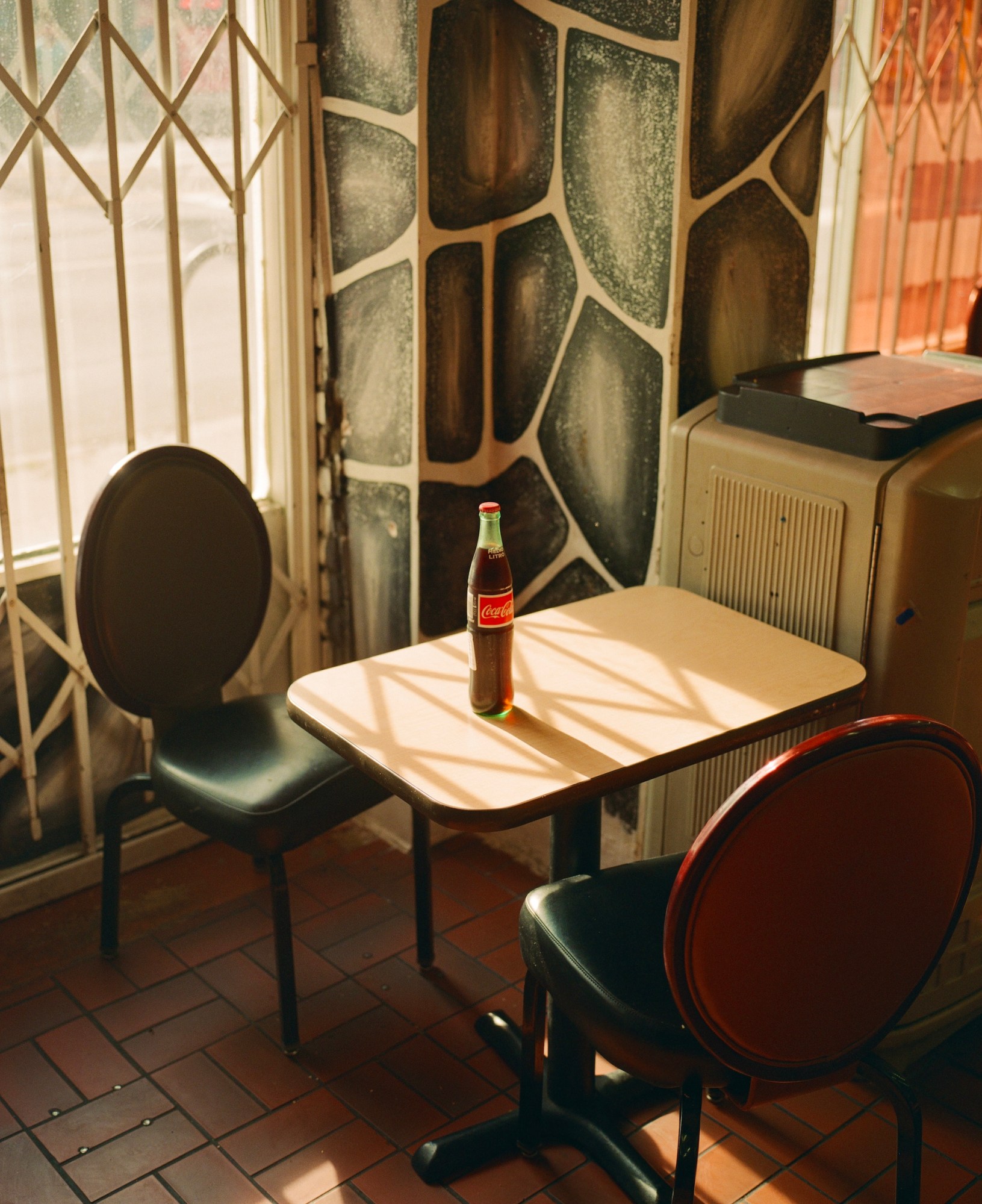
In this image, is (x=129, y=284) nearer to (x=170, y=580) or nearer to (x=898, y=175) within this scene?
(x=170, y=580)

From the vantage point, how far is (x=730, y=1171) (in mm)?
1991

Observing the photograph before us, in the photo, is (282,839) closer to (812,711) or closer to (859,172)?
(812,711)

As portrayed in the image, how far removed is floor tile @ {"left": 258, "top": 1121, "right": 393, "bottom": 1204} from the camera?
194cm

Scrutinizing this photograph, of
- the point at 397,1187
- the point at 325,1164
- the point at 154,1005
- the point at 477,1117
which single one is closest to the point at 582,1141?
the point at 477,1117

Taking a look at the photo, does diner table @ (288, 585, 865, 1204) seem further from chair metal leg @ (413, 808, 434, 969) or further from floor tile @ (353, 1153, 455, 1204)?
chair metal leg @ (413, 808, 434, 969)

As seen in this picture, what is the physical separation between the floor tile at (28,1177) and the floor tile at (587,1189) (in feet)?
2.40

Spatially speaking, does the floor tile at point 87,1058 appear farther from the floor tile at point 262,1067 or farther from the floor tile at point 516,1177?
the floor tile at point 516,1177

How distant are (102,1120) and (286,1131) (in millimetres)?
304

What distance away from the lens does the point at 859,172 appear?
3.28 m


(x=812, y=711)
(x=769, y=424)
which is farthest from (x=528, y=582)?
(x=812, y=711)

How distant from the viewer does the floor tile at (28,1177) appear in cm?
191

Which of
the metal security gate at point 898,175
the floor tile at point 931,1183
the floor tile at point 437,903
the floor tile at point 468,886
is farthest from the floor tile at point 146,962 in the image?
the metal security gate at point 898,175

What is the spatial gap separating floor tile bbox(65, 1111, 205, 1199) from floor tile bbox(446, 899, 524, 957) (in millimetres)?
670

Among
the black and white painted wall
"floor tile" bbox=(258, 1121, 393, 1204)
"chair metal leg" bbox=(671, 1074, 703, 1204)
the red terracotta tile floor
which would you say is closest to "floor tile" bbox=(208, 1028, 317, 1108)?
the red terracotta tile floor
